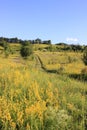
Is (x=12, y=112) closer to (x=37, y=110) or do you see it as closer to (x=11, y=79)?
(x=37, y=110)

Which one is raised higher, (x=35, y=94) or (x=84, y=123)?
(x=35, y=94)

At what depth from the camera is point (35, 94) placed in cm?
717

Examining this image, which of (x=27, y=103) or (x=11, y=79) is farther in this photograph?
(x=11, y=79)

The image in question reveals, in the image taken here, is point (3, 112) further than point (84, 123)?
No

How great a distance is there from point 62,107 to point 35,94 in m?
0.66

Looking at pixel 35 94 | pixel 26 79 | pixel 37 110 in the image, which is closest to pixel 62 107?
pixel 35 94

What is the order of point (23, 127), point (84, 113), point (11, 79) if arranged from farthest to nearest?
point (11, 79)
point (84, 113)
point (23, 127)

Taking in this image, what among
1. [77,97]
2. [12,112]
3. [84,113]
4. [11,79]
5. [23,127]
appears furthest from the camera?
[11,79]

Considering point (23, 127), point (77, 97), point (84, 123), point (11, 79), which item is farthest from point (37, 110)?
point (11, 79)

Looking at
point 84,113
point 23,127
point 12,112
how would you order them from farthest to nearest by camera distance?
point 84,113 → point 12,112 → point 23,127

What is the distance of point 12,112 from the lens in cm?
635

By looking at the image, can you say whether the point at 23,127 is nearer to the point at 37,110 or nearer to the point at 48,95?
the point at 37,110

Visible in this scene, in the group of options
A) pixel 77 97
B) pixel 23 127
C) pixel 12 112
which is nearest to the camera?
pixel 23 127

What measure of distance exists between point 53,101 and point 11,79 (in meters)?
2.19
